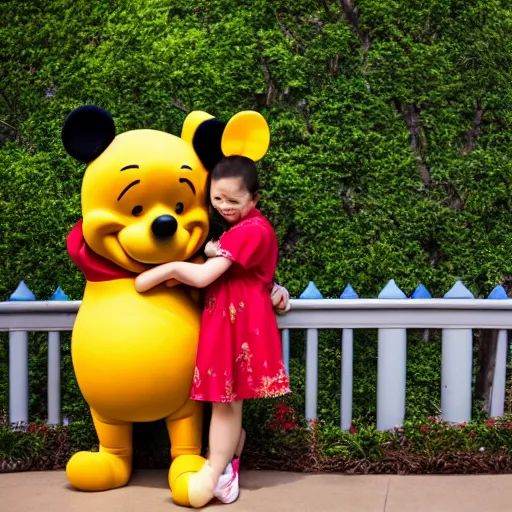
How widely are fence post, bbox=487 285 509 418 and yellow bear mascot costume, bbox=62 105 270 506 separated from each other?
58.7 inches

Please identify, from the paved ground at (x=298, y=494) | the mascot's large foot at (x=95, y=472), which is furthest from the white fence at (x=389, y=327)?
the mascot's large foot at (x=95, y=472)

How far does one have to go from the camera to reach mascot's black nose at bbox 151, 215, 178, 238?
3760mm

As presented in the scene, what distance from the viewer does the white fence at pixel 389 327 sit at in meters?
4.45

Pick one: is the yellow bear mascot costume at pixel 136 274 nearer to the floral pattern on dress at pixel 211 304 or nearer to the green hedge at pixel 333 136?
the floral pattern on dress at pixel 211 304

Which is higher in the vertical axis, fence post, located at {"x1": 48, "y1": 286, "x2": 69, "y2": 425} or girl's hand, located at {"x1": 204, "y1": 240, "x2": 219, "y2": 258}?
girl's hand, located at {"x1": 204, "y1": 240, "x2": 219, "y2": 258}

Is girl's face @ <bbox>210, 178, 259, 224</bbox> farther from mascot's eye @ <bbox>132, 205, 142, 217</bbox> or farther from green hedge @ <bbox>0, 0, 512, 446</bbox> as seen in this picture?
green hedge @ <bbox>0, 0, 512, 446</bbox>

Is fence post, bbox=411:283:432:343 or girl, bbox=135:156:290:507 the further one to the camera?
fence post, bbox=411:283:432:343

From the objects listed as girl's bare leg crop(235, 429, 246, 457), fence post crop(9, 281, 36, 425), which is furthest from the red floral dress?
fence post crop(9, 281, 36, 425)

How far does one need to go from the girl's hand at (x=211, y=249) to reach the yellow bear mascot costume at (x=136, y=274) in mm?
63

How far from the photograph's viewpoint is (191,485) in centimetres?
375

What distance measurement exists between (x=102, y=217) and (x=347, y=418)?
1653mm

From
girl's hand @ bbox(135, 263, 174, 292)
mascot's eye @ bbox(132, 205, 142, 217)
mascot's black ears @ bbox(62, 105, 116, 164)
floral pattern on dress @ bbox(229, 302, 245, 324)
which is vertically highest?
mascot's black ears @ bbox(62, 105, 116, 164)

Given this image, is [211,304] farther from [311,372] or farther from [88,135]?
[88,135]

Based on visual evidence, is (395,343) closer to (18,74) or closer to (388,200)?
(388,200)
